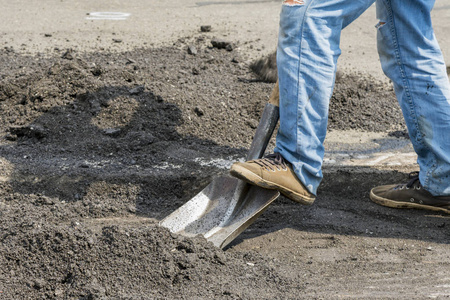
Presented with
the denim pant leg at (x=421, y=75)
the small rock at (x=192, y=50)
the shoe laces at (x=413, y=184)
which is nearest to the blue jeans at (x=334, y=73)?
the denim pant leg at (x=421, y=75)

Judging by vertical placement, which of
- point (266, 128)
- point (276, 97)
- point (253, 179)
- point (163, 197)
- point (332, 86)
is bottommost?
point (163, 197)

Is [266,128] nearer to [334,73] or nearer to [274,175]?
[274,175]

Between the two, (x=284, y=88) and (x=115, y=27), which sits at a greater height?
(x=284, y=88)

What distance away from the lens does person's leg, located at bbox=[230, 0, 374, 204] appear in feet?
9.04

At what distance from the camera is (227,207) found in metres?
2.95

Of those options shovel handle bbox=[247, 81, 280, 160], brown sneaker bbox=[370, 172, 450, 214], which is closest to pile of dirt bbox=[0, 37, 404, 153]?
shovel handle bbox=[247, 81, 280, 160]

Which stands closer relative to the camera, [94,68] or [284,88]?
[284,88]

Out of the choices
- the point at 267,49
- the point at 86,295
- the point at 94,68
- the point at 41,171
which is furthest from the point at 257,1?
the point at 86,295

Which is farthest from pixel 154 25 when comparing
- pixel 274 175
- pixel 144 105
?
pixel 274 175

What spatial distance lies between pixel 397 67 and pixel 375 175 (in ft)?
2.73

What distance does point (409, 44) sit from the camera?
3.05 meters

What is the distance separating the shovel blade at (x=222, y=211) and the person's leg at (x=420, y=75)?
890 millimetres

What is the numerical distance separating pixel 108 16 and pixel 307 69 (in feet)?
17.1

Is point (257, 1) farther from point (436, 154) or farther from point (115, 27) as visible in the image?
point (436, 154)
